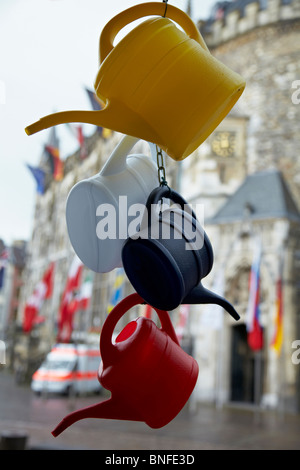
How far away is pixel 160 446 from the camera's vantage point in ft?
22.3

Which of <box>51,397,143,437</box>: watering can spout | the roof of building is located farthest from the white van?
<box>51,397,143,437</box>: watering can spout

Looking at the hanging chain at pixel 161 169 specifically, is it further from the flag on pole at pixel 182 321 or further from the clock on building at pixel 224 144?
the clock on building at pixel 224 144

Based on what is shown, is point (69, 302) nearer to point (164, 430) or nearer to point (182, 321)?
point (182, 321)

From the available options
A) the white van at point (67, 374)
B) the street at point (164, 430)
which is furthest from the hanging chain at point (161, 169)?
the white van at point (67, 374)

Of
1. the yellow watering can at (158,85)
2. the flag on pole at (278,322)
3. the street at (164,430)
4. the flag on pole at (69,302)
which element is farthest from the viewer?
the flag on pole at (278,322)

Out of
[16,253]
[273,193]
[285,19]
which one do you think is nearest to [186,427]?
[273,193]

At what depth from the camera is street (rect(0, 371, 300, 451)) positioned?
698cm

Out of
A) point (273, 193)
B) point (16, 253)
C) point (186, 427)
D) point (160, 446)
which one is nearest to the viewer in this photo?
point (160, 446)

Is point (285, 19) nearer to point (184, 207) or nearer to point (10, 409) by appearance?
point (10, 409)

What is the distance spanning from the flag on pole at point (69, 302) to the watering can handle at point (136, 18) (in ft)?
34.3

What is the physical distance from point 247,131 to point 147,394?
15763mm

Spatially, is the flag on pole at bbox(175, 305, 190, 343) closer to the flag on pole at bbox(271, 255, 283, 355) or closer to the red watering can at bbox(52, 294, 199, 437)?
the flag on pole at bbox(271, 255, 283, 355)

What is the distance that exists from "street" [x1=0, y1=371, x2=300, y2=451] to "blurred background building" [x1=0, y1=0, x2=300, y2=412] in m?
1.75

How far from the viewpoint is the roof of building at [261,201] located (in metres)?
14.4
